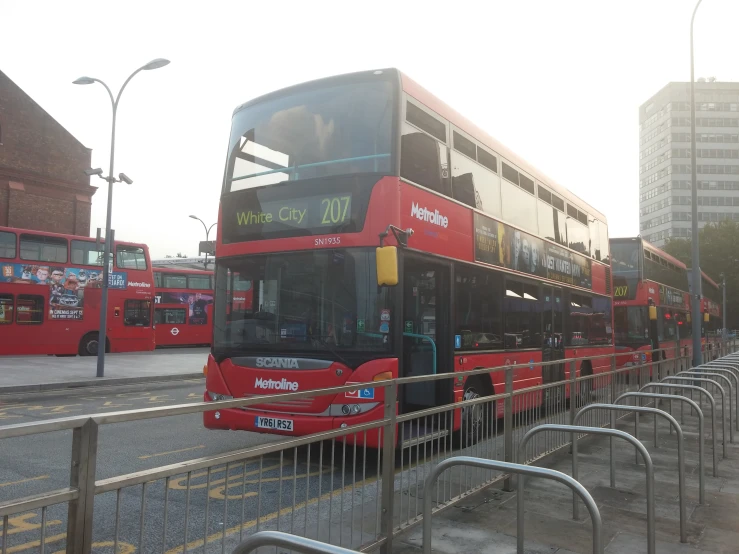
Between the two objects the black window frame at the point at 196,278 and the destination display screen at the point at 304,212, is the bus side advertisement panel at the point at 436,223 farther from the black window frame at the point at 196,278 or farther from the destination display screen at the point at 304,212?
the black window frame at the point at 196,278

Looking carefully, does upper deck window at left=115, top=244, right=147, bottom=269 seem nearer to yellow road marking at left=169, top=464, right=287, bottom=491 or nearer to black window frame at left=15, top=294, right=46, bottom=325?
black window frame at left=15, top=294, right=46, bottom=325

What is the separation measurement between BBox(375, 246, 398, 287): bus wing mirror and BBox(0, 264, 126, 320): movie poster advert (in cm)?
1694

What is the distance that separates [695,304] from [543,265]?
11077 millimetres

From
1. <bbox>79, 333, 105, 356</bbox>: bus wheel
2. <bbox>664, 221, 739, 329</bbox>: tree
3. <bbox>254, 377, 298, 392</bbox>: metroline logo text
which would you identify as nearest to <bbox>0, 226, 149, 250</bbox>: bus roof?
<bbox>79, 333, 105, 356</bbox>: bus wheel

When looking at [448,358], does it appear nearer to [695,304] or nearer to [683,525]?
[683,525]

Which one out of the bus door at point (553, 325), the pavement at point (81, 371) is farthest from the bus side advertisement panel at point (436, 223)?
the pavement at point (81, 371)

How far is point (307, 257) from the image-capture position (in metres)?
7.02

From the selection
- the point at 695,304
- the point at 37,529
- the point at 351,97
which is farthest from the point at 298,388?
the point at 695,304

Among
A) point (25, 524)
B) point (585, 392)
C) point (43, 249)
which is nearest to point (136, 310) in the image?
point (43, 249)

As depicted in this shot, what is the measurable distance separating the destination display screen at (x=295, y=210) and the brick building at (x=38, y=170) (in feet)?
103

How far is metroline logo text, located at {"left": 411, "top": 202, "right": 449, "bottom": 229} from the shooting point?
7230mm

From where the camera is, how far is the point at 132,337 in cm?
2433

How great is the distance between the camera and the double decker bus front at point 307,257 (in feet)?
21.6

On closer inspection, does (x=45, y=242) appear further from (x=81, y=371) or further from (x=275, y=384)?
(x=275, y=384)
